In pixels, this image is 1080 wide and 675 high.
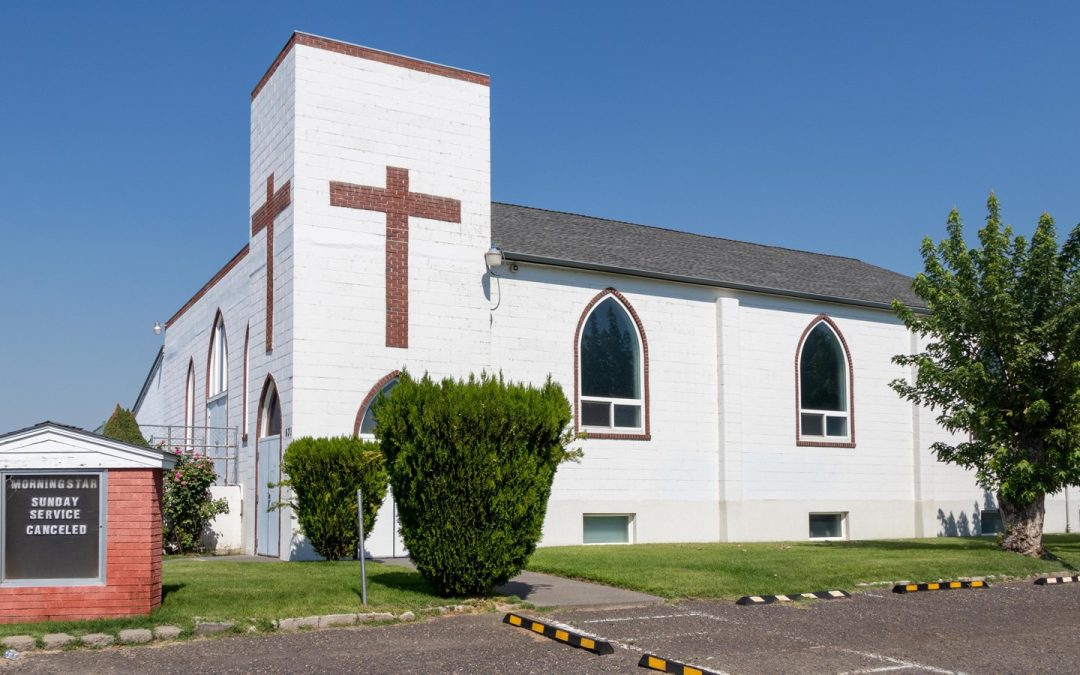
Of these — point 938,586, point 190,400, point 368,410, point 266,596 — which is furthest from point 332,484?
point 190,400

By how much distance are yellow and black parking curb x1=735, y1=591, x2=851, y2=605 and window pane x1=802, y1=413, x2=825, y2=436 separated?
11347 mm

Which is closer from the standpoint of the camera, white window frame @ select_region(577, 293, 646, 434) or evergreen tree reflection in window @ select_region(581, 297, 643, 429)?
white window frame @ select_region(577, 293, 646, 434)

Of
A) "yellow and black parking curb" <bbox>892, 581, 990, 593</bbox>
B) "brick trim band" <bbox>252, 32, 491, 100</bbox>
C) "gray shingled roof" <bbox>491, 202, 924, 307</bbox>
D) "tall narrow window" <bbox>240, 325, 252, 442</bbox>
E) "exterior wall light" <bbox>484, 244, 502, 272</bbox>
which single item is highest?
"brick trim band" <bbox>252, 32, 491, 100</bbox>

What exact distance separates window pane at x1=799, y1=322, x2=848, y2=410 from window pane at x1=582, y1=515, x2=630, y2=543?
18.5 feet

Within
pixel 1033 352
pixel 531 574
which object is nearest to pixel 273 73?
pixel 531 574

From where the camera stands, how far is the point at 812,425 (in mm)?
25000

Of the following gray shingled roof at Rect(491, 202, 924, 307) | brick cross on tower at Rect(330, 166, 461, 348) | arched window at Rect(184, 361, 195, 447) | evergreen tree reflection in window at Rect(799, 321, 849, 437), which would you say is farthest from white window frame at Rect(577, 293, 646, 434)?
arched window at Rect(184, 361, 195, 447)

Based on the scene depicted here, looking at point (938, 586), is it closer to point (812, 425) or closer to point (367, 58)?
point (812, 425)

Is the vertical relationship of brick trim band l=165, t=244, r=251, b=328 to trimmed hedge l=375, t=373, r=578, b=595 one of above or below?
above

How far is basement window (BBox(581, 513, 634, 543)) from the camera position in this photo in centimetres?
2180

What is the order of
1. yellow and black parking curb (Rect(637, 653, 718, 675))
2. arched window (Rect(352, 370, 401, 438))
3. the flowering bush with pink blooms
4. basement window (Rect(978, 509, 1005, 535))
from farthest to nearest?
basement window (Rect(978, 509, 1005, 535)) → the flowering bush with pink blooms → arched window (Rect(352, 370, 401, 438)) → yellow and black parking curb (Rect(637, 653, 718, 675))

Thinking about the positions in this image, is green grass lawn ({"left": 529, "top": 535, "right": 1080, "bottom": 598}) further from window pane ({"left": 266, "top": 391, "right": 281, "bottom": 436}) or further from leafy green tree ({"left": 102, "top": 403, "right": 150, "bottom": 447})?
leafy green tree ({"left": 102, "top": 403, "right": 150, "bottom": 447})

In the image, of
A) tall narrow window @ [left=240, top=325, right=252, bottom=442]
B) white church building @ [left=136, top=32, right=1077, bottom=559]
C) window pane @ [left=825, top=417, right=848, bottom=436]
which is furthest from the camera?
window pane @ [left=825, top=417, right=848, bottom=436]

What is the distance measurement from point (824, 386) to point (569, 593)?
13570mm
